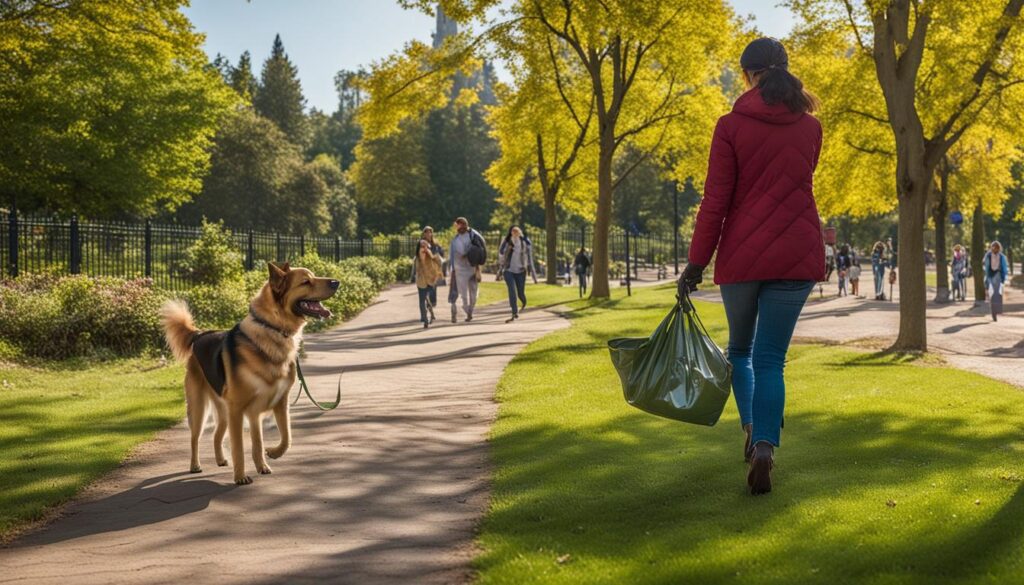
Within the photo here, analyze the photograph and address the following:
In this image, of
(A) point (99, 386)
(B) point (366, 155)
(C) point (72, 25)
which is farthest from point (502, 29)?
(B) point (366, 155)

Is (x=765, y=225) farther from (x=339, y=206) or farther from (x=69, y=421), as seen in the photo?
(x=339, y=206)

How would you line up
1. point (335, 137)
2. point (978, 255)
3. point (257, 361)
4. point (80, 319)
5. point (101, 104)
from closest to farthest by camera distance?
point (257, 361) → point (80, 319) → point (978, 255) → point (101, 104) → point (335, 137)

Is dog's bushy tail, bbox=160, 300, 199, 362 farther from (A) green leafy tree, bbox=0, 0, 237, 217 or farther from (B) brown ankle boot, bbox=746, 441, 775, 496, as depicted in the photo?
(A) green leafy tree, bbox=0, 0, 237, 217

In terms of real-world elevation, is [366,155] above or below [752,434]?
above

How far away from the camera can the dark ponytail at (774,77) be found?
4844mm

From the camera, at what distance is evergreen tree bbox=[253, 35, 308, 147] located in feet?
291

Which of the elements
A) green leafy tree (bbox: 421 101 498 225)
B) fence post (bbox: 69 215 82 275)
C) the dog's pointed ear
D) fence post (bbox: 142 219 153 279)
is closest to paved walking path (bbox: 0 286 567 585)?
the dog's pointed ear

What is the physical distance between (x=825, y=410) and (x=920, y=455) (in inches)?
83.0

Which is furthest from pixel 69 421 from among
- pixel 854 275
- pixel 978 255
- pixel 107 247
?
pixel 978 255

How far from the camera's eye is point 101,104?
38094 millimetres

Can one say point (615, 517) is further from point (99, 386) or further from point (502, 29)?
point (502, 29)

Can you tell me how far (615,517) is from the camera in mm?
4824

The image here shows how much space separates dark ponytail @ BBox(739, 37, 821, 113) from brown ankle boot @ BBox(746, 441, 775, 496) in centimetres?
174

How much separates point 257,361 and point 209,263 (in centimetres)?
1596
